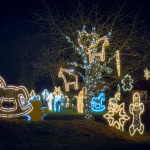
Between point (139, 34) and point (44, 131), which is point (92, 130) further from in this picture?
point (139, 34)

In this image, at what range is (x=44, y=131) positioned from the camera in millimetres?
12453

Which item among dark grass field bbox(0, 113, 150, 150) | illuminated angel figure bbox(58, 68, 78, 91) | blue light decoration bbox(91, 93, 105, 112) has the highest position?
illuminated angel figure bbox(58, 68, 78, 91)

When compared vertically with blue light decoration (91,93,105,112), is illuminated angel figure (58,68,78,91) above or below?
above

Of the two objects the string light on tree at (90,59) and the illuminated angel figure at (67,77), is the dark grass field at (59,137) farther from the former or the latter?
the illuminated angel figure at (67,77)

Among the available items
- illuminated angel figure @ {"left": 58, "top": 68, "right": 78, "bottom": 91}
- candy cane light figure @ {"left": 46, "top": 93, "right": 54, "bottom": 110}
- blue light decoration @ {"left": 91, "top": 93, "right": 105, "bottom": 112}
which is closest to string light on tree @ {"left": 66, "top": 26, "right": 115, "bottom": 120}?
illuminated angel figure @ {"left": 58, "top": 68, "right": 78, "bottom": 91}

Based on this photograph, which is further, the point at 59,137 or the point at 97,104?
the point at 97,104

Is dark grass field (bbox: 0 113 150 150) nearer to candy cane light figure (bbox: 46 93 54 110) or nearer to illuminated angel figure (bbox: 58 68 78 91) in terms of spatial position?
illuminated angel figure (bbox: 58 68 78 91)

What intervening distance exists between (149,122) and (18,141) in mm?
12397

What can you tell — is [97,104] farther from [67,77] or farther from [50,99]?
[67,77]

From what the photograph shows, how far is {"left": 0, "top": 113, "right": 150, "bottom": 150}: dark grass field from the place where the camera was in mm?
10719

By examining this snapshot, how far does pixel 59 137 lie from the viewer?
478 inches

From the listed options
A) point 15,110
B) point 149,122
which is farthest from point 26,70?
point 15,110

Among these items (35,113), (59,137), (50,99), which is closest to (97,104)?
(50,99)

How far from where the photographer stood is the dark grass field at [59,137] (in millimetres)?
10719
